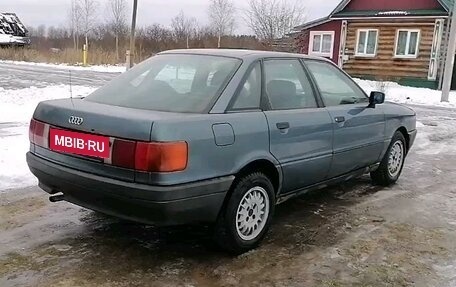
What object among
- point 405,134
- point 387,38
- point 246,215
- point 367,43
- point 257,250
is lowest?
point 257,250

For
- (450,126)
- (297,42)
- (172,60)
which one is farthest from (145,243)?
(297,42)

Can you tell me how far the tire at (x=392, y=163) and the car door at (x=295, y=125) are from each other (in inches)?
61.0

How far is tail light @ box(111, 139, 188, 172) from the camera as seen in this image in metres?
3.25

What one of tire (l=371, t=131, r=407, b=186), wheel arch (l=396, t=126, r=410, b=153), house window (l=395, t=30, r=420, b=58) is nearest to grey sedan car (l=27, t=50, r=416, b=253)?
tire (l=371, t=131, r=407, b=186)

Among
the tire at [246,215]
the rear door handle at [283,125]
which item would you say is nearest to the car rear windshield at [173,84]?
the rear door handle at [283,125]

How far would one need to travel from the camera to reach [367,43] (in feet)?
84.9

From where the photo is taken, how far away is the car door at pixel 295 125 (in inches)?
162

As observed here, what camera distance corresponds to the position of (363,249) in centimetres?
412

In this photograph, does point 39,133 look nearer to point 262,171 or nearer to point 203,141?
point 203,141

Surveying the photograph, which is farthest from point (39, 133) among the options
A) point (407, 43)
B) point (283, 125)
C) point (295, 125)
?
point (407, 43)

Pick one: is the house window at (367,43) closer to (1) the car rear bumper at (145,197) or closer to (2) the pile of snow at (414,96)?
(2) the pile of snow at (414,96)

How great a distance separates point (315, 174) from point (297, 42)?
25.6 meters

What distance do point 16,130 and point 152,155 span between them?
5832mm

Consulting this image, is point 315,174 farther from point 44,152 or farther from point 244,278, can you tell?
point 44,152
